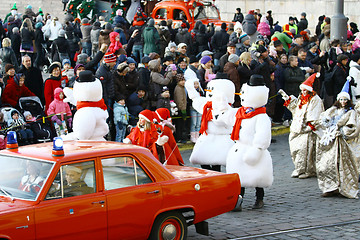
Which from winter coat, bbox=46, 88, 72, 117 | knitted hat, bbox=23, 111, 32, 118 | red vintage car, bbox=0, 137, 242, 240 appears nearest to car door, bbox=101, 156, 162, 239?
red vintage car, bbox=0, 137, 242, 240

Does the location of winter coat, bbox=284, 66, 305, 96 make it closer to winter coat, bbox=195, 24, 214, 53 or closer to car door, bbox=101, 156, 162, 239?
winter coat, bbox=195, 24, 214, 53

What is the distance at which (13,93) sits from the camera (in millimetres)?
13398

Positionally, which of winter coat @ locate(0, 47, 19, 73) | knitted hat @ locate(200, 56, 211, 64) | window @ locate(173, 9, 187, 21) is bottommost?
knitted hat @ locate(200, 56, 211, 64)

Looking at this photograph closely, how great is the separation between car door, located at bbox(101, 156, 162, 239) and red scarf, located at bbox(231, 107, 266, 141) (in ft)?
8.56

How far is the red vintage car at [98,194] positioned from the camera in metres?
6.79

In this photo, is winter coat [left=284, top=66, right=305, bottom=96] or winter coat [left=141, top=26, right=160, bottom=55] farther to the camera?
winter coat [left=141, top=26, right=160, bottom=55]

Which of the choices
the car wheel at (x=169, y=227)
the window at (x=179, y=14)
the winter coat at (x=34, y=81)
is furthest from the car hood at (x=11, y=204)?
the window at (x=179, y=14)

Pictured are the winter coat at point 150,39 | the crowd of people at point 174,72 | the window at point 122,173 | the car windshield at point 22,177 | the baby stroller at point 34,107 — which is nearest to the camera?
the car windshield at point 22,177

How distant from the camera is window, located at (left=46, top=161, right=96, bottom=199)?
6.97 metres

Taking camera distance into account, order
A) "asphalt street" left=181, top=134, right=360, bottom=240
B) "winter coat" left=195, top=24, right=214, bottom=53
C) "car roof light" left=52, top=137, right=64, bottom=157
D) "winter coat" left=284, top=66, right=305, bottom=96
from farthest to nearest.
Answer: "winter coat" left=195, top=24, right=214, bottom=53 < "winter coat" left=284, top=66, right=305, bottom=96 < "asphalt street" left=181, top=134, right=360, bottom=240 < "car roof light" left=52, top=137, right=64, bottom=157

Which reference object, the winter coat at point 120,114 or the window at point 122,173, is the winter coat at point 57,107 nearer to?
the winter coat at point 120,114

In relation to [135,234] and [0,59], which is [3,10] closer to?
[0,59]

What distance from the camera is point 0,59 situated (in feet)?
57.1

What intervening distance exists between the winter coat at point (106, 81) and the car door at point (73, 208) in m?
6.37
